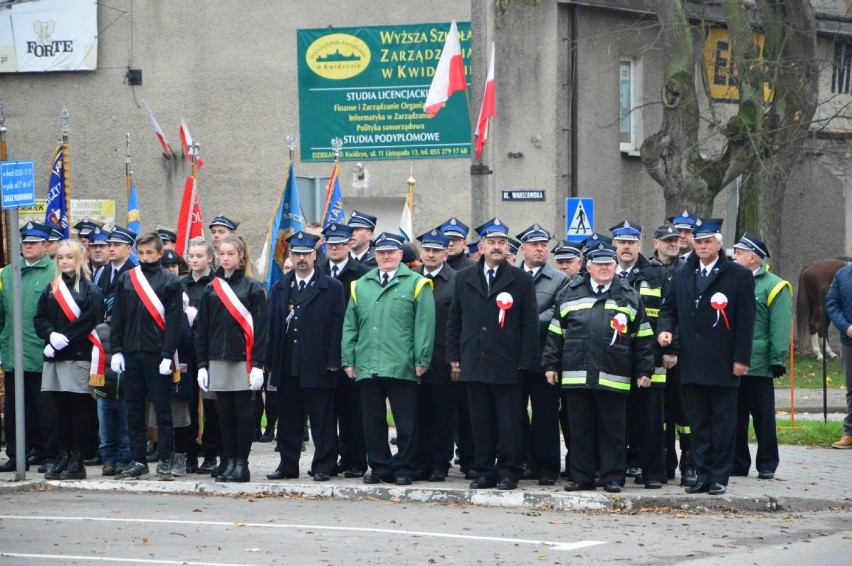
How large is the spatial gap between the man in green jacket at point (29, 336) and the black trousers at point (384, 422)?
9.94ft

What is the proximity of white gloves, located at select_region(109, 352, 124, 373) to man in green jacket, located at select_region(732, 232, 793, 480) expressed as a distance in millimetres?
5401

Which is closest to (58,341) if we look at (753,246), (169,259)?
(169,259)

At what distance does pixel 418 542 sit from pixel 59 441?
491 cm

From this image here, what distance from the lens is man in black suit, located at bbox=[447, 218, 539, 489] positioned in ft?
41.7

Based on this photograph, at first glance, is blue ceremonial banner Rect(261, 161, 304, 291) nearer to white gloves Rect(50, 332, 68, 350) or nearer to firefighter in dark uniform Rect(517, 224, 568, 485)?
white gloves Rect(50, 332, 68, 350)

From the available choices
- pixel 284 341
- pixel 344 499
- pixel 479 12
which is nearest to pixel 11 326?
pixel 284 341

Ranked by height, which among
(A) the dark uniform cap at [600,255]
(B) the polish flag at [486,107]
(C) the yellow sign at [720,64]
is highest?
(C) the yellow sign at [720,64]

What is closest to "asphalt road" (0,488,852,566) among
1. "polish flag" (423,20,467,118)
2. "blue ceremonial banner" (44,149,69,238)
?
"blue ceremonial banner" (44,149,69,238)

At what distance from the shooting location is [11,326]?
46.8 ft

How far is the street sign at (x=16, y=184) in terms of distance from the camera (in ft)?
44.6

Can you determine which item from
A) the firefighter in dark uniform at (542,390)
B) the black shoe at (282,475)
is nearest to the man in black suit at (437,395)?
the firefighter in dark uniform at (542,390)

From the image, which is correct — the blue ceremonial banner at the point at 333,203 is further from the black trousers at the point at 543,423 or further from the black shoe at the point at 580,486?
the black shoe at the point at 580,486

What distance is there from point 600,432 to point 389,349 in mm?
1909

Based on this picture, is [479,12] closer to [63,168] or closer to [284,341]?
[63,168]
